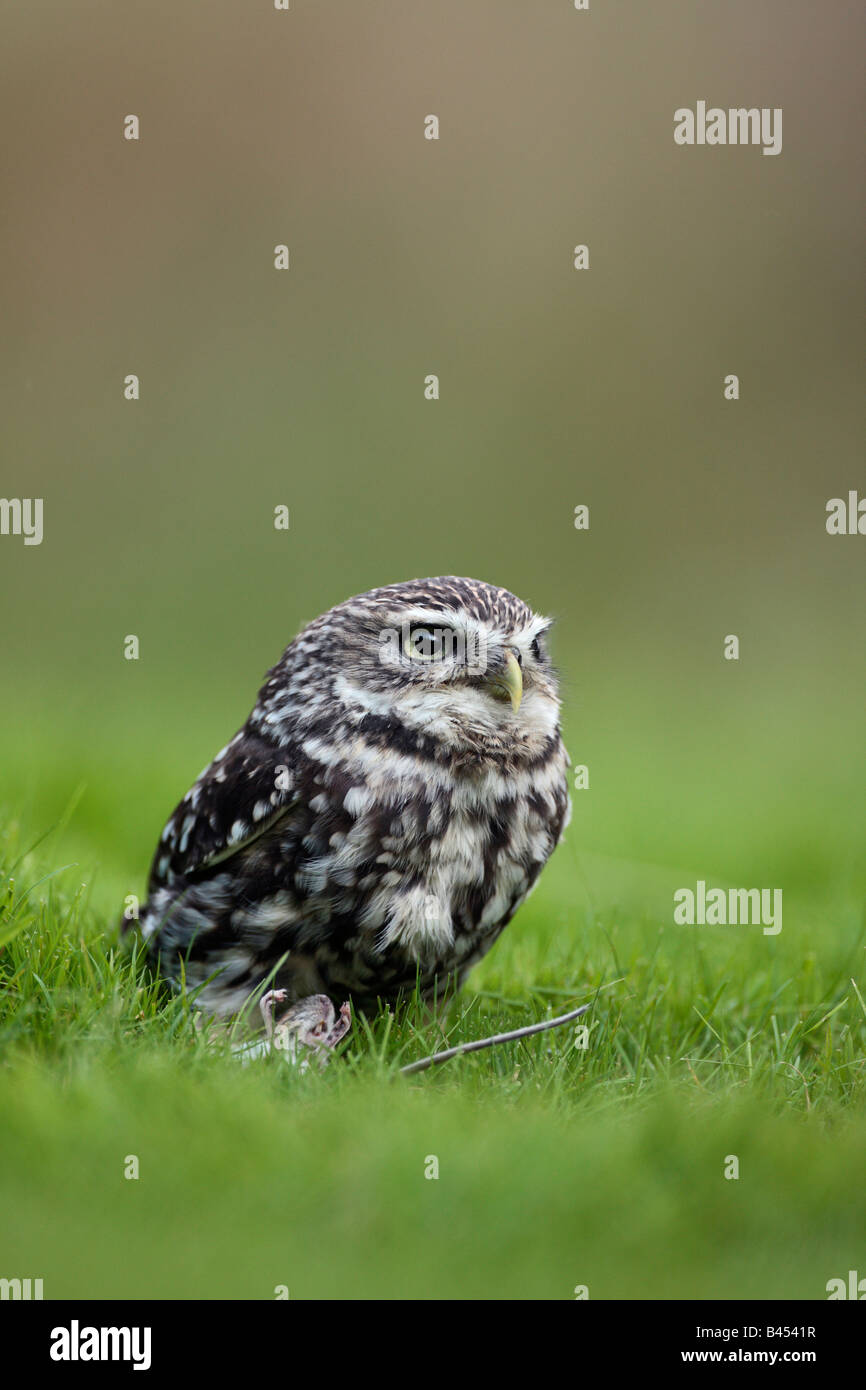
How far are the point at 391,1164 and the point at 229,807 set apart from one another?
1.45 m

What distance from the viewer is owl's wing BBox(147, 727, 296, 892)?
392cm

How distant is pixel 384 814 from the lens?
3.78 metres

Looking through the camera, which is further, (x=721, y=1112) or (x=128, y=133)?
(x=128, y=133)

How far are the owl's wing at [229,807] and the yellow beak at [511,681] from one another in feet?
2.11

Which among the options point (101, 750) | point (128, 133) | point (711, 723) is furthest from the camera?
point (128, 133)

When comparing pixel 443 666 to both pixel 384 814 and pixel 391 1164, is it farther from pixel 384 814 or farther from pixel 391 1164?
pixel 391 1164

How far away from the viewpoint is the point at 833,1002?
4379 millimetres

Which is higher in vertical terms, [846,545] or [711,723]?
[846,545]

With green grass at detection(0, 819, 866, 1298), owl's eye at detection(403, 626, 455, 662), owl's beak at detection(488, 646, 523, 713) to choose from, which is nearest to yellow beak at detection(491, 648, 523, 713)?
owl's beak at detection(488, 646, 523, 713)

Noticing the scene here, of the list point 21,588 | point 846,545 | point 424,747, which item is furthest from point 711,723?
point 424,747

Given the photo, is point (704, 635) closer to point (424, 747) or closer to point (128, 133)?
point (128, 133)

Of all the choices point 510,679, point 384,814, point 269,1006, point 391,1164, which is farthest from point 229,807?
point 391,1164

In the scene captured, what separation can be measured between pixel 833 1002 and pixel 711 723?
6.18 m
